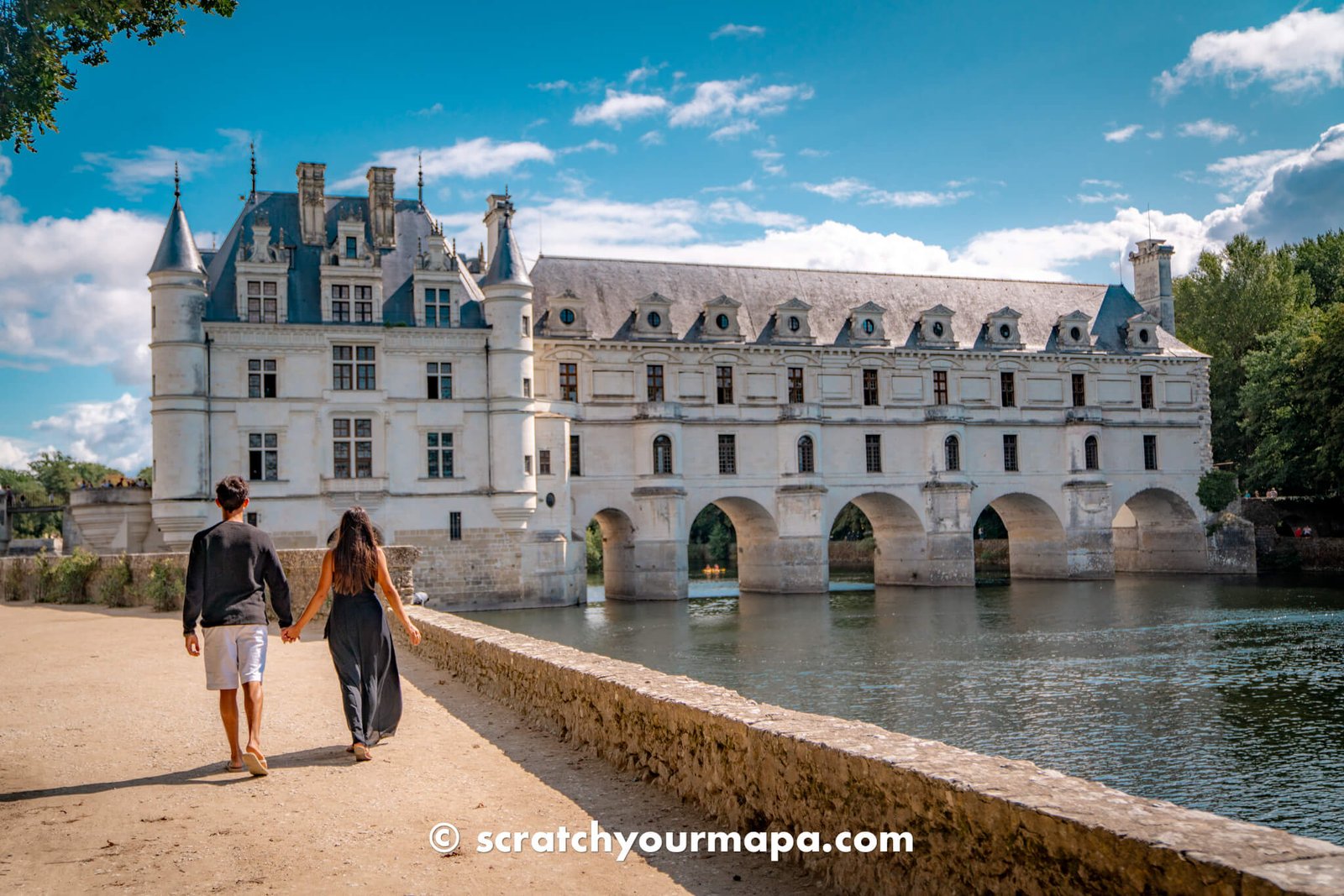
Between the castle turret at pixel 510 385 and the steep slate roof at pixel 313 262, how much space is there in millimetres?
1123

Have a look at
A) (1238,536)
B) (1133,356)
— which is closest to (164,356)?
(1133,356)

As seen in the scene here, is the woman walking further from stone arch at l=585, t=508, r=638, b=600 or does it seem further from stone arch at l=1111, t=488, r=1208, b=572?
stone arch at l=1111, t=488, r=1208, b=572

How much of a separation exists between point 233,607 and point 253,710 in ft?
2.46

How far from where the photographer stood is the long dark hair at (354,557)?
8.62 m

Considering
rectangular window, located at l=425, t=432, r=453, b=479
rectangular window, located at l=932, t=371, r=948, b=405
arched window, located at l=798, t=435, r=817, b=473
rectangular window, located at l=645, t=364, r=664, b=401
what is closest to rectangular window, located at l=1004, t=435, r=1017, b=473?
rectangular window, located at l=932, t=371, r=948, b=405

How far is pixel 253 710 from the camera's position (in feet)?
26.5

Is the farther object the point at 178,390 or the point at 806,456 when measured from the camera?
the point at 806,456

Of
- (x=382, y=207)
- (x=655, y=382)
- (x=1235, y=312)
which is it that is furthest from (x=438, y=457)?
(x=1235, y=312)

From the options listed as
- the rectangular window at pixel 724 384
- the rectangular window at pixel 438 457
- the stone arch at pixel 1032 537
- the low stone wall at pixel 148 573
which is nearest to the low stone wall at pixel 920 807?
the low stone wall at pixel 148 573

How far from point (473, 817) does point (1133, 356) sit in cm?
5159

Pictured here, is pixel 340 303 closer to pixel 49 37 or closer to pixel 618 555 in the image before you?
pixel 618 555

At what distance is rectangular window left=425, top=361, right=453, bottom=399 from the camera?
39281 mm

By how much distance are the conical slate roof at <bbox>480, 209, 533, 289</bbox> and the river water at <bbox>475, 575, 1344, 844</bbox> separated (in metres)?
11.4

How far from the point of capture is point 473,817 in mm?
6922
